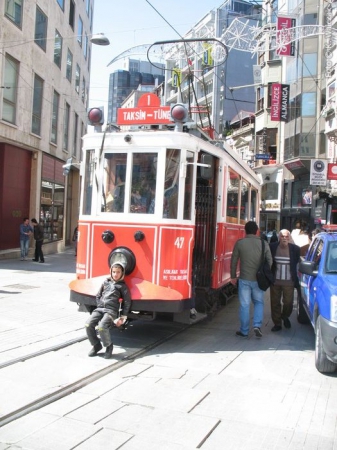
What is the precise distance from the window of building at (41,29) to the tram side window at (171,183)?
1634cm

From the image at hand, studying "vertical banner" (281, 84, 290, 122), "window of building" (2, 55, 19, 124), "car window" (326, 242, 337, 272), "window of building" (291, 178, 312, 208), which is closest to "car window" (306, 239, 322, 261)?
"car window" (326, 242, 337, 272)

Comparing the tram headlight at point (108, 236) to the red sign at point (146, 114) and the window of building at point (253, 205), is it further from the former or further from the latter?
the window of building at point (253, 205)

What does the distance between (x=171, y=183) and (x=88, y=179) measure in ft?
4.47

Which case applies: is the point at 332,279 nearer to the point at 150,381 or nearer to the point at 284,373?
the point at 284,373

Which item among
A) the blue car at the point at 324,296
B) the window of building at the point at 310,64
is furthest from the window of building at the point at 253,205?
the window of building at the point at 310,64

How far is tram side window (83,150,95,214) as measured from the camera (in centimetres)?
748

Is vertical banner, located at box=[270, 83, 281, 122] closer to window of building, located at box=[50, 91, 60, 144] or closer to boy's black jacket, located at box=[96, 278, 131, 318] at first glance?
window of building, located at box=[50, 91, 60, 144]

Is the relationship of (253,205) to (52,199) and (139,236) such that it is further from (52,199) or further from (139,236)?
(52,199)

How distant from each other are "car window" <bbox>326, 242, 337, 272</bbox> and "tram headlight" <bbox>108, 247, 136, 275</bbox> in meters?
2.67

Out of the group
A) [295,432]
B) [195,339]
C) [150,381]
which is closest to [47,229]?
[195,339]

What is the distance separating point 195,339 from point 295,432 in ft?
11.3

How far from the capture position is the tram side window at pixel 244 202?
34.4 ft

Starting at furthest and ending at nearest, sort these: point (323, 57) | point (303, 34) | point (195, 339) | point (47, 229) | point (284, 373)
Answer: point (323, 57) → point (47, 229) → point (303, 34) → point (195, 339) → point (284, 373)

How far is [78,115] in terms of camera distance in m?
31.0
